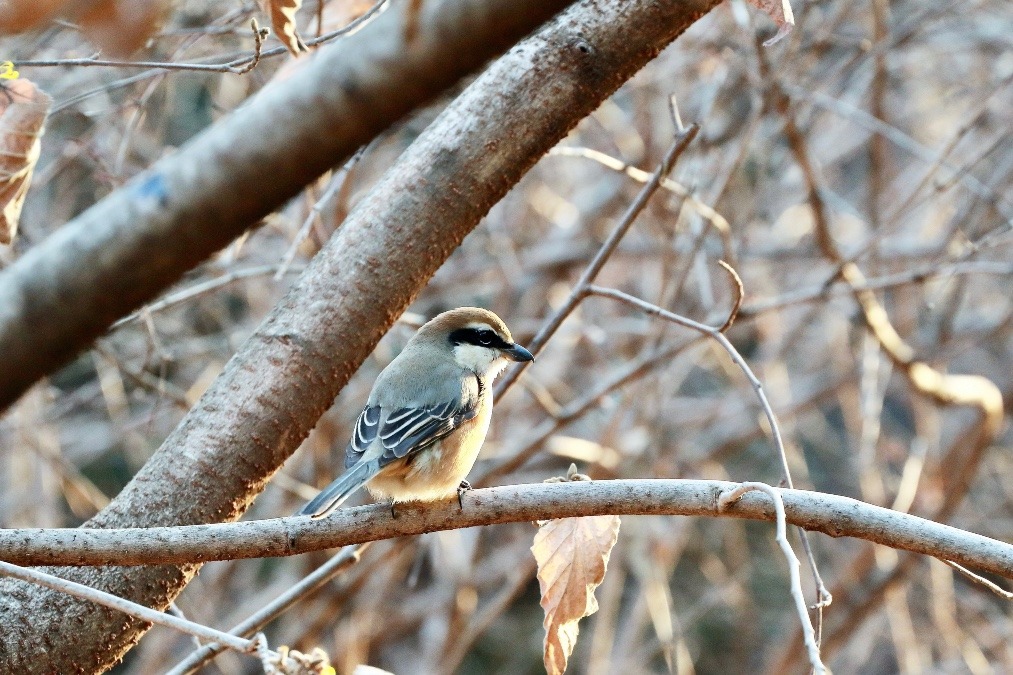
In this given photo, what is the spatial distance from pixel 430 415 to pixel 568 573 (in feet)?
2.71

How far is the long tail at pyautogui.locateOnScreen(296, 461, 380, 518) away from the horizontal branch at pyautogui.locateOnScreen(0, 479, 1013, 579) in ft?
0.39

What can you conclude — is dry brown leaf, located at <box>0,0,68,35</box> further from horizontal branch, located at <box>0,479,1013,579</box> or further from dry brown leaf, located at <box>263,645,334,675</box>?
dry brown leaf, located at <box>263,645,334,675</box>

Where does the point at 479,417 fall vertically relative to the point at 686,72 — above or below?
below

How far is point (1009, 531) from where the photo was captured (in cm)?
699

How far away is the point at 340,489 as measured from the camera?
2502 millimetres

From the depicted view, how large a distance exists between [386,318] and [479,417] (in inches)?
34.6

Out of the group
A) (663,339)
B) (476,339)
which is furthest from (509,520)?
(663,339)

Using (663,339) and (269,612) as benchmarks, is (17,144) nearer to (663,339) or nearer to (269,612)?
(269,612)

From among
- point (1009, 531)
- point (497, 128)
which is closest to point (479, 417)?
point (497, 128)

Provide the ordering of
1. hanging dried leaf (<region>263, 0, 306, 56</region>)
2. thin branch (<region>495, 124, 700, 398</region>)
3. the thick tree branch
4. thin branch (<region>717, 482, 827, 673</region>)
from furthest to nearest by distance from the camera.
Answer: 1. thin branch (<region>495, 124, 700, 398</region>)
2. hanging dried leaf (<region>263, 0, 306, 56</region>)
3. thin branch (<region>717, 482, 827, 673</region>)
4. the thick tree branch

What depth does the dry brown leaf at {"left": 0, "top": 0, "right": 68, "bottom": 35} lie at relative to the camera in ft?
4.05

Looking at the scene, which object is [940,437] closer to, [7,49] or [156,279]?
[7,49]

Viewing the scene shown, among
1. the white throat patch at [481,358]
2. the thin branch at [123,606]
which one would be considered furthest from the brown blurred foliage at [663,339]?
the thin branch at [123,606]

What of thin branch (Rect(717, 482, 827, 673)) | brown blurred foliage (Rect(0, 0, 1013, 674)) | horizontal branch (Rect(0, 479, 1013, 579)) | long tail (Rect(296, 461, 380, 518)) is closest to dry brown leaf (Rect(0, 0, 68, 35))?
horizontal branch (Rect(0, 479, 1013, 579))
